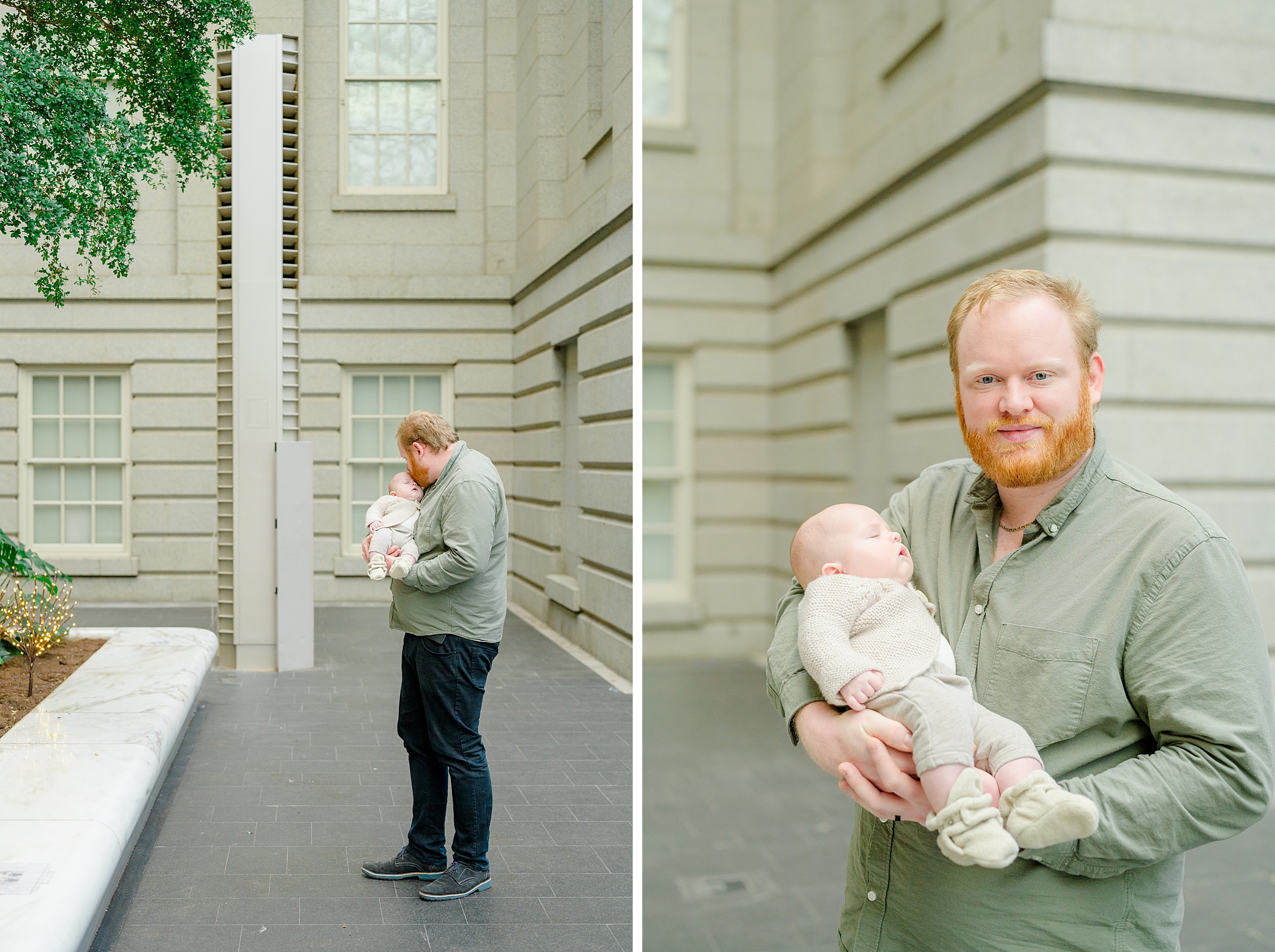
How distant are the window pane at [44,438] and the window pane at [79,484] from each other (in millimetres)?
47

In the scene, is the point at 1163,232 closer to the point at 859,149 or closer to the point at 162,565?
the point at 859,149

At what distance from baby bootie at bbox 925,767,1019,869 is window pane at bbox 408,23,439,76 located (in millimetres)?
2206

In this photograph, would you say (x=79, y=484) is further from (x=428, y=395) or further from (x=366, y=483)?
(x=428, y=395)

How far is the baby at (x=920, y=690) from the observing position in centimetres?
85

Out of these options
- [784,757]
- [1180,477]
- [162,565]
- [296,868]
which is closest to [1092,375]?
[296,868]

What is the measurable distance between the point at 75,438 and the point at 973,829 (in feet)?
6.76

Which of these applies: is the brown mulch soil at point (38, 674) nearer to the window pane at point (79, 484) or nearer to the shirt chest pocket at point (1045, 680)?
the window pane at point (79, 484)

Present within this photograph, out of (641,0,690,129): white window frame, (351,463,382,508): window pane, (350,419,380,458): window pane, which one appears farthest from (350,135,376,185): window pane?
(641,0,690,129): white window frame

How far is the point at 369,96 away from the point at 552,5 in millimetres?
593

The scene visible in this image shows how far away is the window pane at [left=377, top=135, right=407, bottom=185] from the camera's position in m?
2.33

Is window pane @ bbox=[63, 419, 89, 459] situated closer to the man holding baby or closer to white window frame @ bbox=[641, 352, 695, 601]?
the man holding baby

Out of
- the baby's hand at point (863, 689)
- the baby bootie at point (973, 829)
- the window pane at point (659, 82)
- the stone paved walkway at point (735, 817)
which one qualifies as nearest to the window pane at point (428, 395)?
the baby's hand at point (863, 689)

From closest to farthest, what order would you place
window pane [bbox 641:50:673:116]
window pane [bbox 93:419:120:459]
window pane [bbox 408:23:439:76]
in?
window pane [bbox 93:419:120:459] → window pane [bbox 408:23:439:76] → window pane [bbox 641:50:673:116]

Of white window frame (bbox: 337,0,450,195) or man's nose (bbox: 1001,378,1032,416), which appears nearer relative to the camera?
man's nose (bbox: 1001,378,1032,416)
